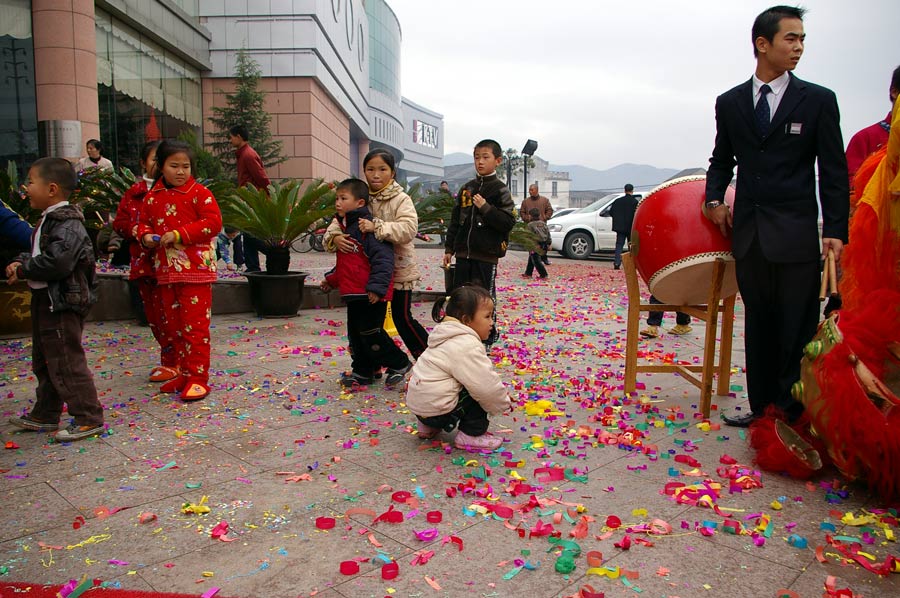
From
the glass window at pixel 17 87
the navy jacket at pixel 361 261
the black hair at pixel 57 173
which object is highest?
the glass window at pixel 17 87

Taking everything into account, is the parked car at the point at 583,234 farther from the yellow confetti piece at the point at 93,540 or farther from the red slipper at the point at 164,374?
the yellow confetti piece at the point at 93,540

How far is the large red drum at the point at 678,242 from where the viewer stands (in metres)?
3.94

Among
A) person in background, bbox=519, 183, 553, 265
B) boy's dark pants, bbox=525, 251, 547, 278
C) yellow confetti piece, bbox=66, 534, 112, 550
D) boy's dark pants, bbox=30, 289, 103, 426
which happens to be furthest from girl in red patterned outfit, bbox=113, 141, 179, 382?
person in background, bbox=519, 183, 553, 265

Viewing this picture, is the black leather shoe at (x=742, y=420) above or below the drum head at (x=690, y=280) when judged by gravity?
below

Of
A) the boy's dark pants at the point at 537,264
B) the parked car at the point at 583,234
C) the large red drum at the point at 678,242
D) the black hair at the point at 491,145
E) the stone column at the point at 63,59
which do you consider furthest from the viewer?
the parked car at the point at 583,234

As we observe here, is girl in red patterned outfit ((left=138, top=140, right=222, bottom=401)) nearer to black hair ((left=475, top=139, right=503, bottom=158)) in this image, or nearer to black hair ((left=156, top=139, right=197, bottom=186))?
black hair ((left=156, top=139, right=197, bottom=186))

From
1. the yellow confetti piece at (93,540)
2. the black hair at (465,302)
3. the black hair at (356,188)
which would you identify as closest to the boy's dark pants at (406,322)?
the black hair at (356,188)

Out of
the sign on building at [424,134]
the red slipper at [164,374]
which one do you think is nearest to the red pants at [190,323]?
the red slipper at [164,374]

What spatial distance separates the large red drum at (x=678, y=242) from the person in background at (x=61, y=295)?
10.0ft

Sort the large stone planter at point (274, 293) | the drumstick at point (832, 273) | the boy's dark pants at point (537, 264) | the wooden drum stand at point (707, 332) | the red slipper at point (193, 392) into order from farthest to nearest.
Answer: the boy's dark pants at point (537, 264) < the large stone planter at point (274, 293) < the red slipper at point (193, 392) < the wooden drum stand at point (707, 332) < the drumstick at point (832, 273)

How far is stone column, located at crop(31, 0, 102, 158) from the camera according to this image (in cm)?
1366

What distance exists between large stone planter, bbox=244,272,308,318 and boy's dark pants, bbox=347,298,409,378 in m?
3.35

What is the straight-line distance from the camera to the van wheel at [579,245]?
61.4 feet

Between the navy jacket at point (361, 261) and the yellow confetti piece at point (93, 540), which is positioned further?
the navy jacket at point (361, 261)
